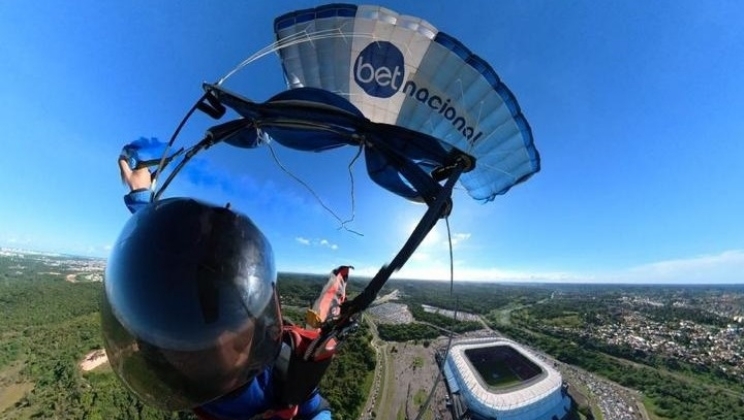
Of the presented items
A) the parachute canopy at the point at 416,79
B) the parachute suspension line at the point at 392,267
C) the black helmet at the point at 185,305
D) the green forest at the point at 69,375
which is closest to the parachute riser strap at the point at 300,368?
the black helmet at the point at 185,305

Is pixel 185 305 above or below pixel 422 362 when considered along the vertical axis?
above

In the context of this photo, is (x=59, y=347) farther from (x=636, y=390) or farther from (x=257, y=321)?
(x=636, y=390)

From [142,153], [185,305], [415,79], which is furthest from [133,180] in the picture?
[415,79]

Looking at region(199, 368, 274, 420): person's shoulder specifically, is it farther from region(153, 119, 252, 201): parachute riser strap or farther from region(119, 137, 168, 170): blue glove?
region(119, 137, 168, 170): blue glove

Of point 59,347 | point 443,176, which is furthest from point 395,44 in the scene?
point 59,347

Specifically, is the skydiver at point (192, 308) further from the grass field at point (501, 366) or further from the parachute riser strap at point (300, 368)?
the grass field at point (501, 366)

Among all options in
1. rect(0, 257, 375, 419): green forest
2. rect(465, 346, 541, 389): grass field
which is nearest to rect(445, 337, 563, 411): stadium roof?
rect(465, 346, 541, 389): grass field

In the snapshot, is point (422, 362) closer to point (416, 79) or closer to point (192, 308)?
point (416, 79)
